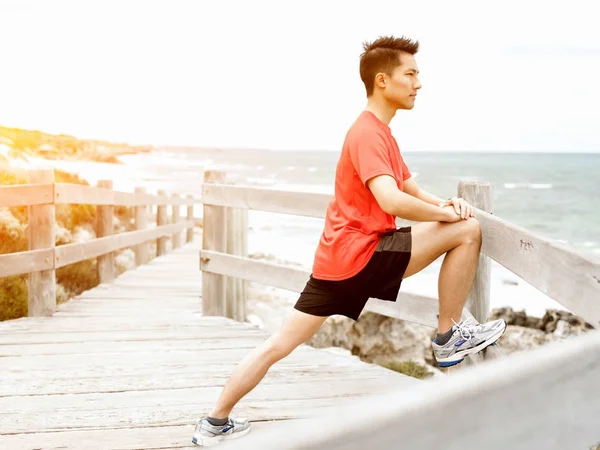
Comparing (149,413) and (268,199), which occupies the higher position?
(268,199)

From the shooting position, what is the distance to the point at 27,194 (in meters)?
5.71

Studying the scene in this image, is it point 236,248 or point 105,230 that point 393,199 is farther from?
point 105,230

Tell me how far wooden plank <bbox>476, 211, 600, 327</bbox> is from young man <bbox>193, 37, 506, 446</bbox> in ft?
0.38

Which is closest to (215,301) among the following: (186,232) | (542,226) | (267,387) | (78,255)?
(78,255)

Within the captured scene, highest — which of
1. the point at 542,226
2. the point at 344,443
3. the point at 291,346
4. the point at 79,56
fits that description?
the point at 79,56

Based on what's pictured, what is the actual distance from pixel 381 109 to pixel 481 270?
37.4 inches

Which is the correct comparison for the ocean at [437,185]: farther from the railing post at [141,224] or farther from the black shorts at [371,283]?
the railing post at [141,224]

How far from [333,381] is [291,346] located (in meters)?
0.99

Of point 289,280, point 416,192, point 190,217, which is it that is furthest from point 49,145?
point 416,192

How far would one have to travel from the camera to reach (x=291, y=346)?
9.56ft

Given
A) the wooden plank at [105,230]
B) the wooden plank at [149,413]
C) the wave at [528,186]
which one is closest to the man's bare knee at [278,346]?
the wooden plank at [149,413]

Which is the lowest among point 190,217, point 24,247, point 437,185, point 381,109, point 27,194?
point 437,185

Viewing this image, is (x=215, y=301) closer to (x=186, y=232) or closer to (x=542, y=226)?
(x=186, y=232)

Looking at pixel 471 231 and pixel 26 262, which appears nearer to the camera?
pixel 471 231
